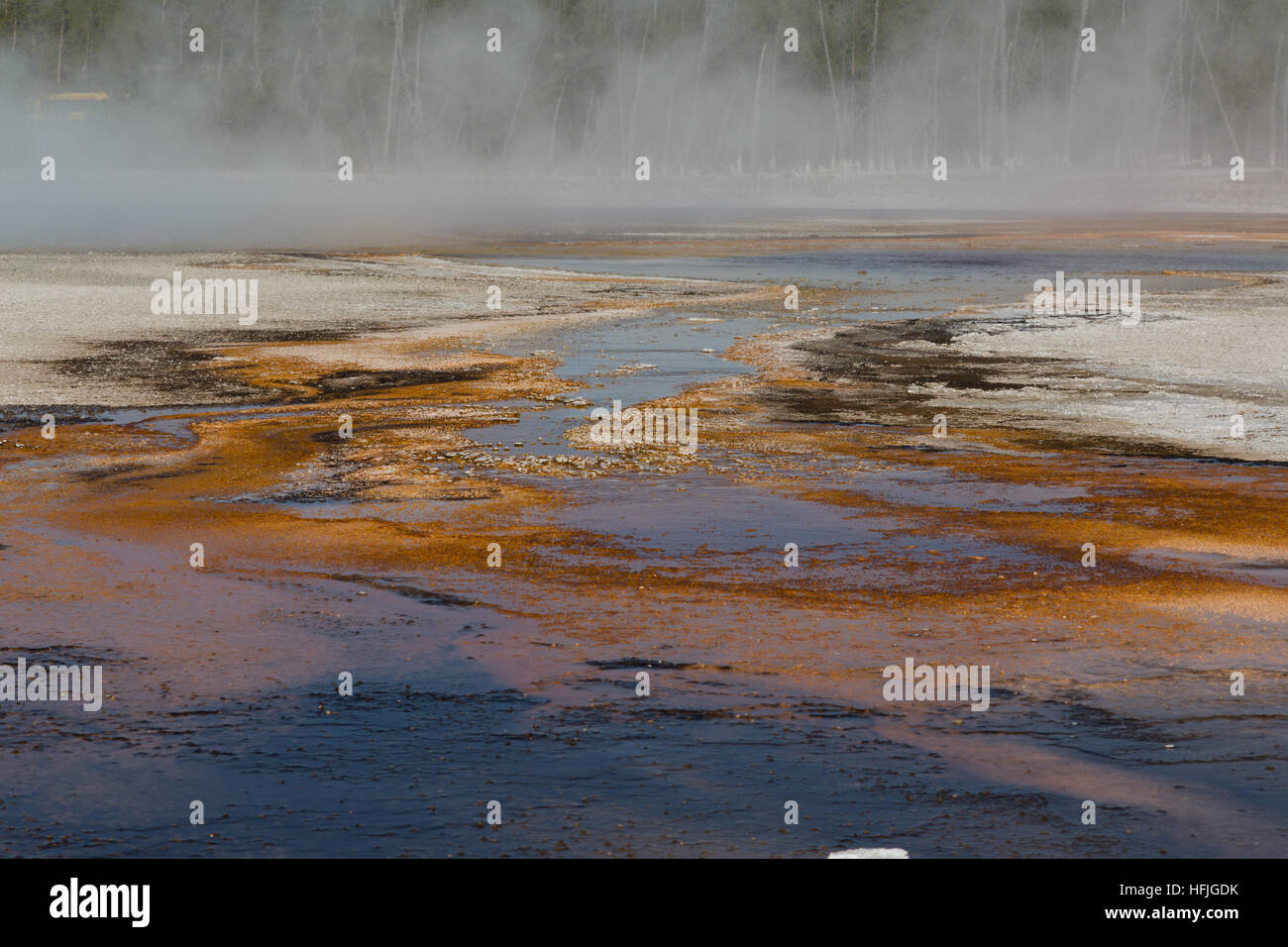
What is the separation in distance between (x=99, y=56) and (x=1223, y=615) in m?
120

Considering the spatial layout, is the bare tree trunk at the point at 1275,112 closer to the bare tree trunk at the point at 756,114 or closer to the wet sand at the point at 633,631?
the bare tree trunk at the point at 756,114

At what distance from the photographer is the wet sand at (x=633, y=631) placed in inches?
250

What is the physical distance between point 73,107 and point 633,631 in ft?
377

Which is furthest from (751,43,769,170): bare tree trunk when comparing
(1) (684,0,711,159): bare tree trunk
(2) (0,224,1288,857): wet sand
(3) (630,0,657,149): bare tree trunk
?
(2) (0,224,1288,857): wet sand

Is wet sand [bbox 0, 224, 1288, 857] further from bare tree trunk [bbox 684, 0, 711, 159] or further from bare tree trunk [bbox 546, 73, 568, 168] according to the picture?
bare tree trunk [bbox 546, 73, 568, 168]

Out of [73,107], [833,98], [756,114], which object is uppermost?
[73,107]

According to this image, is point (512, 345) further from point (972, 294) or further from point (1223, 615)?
point (1223, 615)

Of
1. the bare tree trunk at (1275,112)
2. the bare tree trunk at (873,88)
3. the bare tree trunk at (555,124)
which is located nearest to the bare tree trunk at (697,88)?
the bare tree trunk at (555,124)

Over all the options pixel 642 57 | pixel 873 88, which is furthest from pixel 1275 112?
pixel 642 57

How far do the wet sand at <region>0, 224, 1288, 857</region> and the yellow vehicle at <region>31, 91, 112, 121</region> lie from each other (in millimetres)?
105300

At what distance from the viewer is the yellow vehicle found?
113812 millimetres

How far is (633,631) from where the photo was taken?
344 inches

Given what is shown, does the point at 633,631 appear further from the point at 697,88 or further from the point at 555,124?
the point at 555,124

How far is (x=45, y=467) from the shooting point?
13250mm
